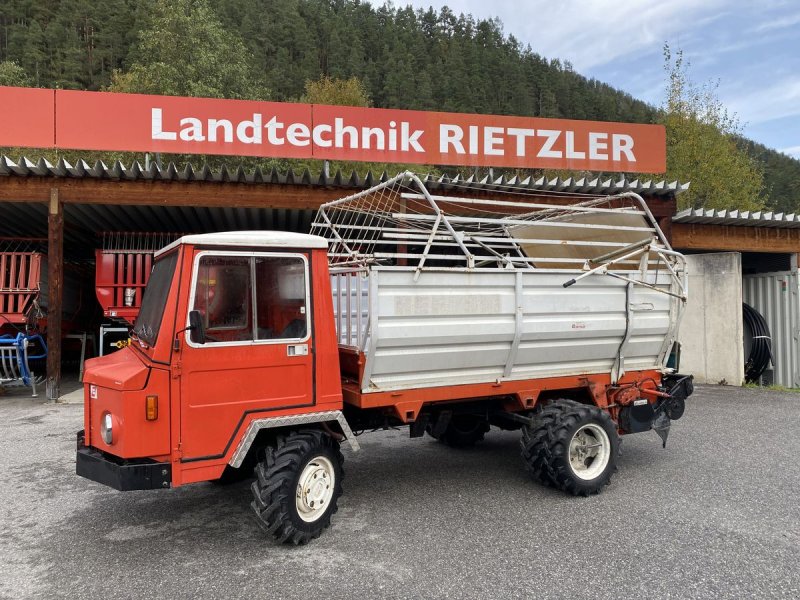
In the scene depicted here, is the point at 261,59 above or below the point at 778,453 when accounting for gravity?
above

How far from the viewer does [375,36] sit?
60.2m

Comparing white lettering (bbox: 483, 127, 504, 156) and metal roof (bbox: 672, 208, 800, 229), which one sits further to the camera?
metal roof (bbox: 672, 208, 800, 229)

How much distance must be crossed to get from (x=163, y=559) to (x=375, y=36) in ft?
211

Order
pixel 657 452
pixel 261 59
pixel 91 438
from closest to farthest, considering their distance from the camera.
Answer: pixel 91 438
pixel 657 452
pixel 261 59

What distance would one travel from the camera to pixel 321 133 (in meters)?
10.1

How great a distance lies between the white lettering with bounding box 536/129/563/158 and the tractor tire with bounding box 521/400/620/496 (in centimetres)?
732

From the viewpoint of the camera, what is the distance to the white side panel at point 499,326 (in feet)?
13.7

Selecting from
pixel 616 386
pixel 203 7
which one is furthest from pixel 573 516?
pixel 203 7

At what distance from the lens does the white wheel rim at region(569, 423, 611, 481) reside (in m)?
5.01

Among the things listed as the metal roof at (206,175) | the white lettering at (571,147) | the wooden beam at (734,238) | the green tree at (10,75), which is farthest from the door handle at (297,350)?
the green tree at (10,75)

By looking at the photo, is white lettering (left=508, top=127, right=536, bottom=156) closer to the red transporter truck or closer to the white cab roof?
the red transporter truck

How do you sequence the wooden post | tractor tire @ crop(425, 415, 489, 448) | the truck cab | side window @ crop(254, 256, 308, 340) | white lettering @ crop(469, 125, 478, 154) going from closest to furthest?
the truck cab, side window @ crop(254, 256, 308, 340), tractor tire @ crop(425, 415, 489, 448), the wooden post, white lettering @ crop(469, 125, 478, 154)

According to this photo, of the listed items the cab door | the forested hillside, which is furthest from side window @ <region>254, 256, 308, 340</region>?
the forested hillside

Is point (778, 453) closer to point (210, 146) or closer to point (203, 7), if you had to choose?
point (210, 146)
